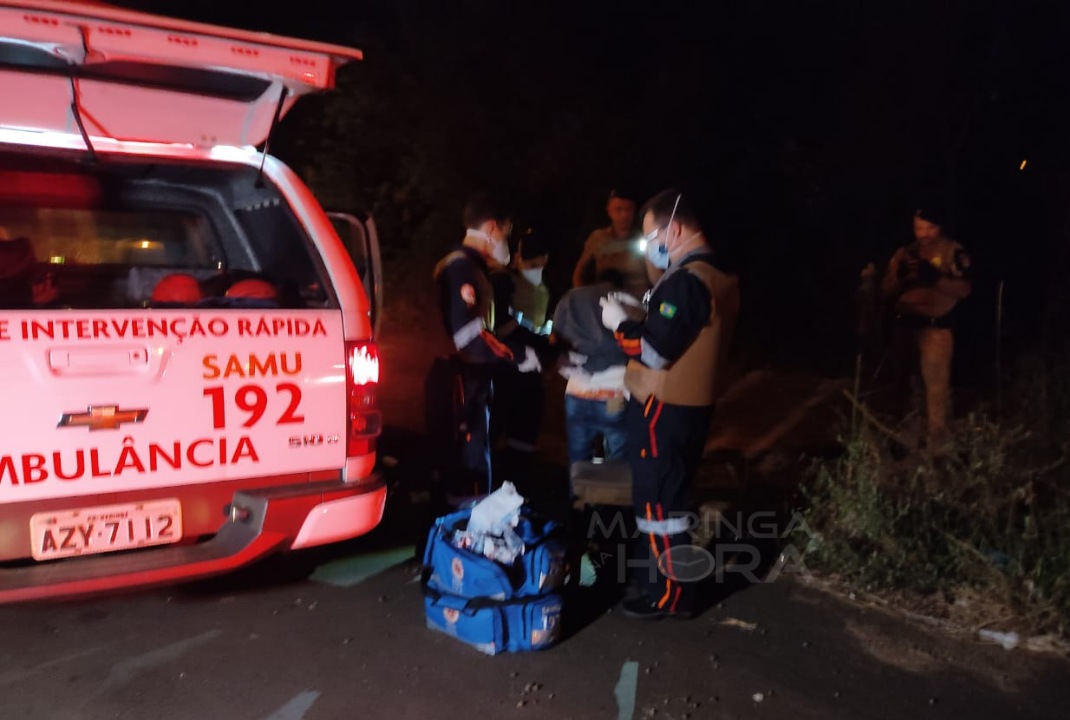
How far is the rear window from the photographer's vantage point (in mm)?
3871

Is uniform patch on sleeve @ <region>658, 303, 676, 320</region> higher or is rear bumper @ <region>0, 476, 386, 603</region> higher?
uniform patch on sleeve @ <region>658, 303, 676, 320</region>

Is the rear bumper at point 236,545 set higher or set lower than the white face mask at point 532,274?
lower

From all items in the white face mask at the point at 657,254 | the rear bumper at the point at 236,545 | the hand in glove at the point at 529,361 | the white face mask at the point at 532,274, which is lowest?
the rear bumper at the point at 236,545

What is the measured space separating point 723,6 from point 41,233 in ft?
36.7

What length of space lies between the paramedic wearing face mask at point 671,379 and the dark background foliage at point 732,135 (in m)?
8.26

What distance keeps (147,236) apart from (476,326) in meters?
1.79

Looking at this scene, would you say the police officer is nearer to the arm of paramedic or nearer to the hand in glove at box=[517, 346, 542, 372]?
the hand in glove at box=[517, 346, 542, 372]

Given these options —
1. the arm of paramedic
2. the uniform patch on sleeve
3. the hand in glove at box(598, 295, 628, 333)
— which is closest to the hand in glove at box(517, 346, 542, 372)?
the hand in glove at box(598, 295, 628, 333)

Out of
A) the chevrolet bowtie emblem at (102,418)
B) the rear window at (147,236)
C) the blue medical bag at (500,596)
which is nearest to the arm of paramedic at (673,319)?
the blue medical bag at (500,596)

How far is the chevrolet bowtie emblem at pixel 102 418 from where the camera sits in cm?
304

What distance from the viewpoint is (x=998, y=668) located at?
3717 millimetres

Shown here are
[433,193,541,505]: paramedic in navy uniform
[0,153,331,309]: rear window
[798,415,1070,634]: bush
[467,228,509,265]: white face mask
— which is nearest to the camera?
[0,153,331,309]: rear window

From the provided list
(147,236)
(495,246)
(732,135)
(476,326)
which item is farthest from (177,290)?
(732,135)

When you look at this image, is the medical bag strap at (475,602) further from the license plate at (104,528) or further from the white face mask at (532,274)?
the white face mask at (532,274)
